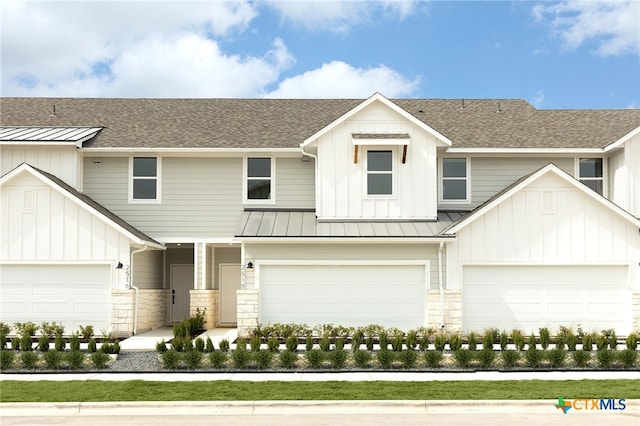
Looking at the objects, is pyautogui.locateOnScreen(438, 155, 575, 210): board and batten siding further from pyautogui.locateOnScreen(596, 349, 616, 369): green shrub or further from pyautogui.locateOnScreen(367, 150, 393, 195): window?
pyautogui.locateOnScreen(596, 349, 616, 369): green shrub

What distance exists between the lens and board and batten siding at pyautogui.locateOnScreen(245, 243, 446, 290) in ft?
71.9

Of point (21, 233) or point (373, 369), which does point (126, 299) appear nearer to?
point (21, 233)

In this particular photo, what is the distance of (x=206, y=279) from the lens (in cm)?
2481

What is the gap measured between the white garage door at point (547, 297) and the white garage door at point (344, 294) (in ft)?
5.17

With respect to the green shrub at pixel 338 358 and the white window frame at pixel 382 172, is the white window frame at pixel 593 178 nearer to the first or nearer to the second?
the white window frame at pixel 382 172

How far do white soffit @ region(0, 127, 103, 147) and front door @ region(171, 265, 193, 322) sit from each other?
5.58 meters

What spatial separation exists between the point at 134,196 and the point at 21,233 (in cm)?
384

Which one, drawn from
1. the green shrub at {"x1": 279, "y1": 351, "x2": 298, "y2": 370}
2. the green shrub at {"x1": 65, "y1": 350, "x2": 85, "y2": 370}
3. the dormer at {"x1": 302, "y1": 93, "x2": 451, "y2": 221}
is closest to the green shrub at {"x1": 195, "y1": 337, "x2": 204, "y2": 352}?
the green shrub at {"x1": 279, "y1": 351, "x2": 298, "y2": 370}

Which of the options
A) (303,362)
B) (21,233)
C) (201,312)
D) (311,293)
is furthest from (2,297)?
(303,362)

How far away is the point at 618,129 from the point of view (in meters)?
25.8

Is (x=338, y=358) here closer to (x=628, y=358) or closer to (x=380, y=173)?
(x=628, y=358)

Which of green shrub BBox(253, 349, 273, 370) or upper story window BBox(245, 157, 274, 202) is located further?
upper story window BBox(245, 157, 274, 202)

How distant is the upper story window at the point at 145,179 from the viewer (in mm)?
24719

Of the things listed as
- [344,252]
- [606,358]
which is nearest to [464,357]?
[606,358]
